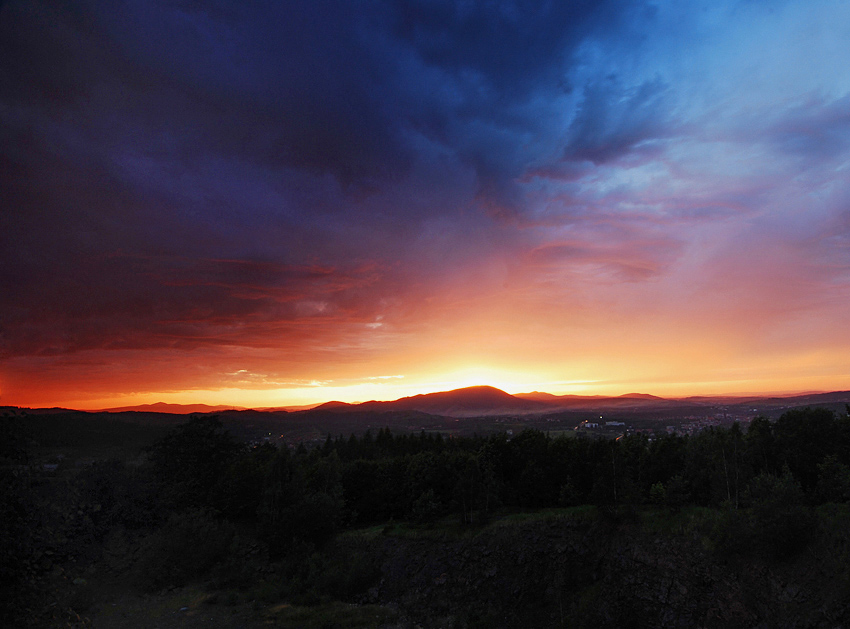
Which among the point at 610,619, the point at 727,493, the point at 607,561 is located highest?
the point at 727,493

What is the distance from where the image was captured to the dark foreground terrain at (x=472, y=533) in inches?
955

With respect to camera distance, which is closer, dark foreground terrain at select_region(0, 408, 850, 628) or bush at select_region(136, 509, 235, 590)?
dark foreground terrain at select_region(0, 408, 850, 628)

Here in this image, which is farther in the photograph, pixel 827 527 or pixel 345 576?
pixel 345 576

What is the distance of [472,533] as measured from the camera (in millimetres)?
36188

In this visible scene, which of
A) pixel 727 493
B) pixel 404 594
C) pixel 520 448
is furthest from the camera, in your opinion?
pixel 520 448

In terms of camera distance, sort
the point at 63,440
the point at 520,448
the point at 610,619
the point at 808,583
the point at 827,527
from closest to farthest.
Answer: the point at 63,440, the point at 808,583, the point at 827,527, the point at 610,619, the point at 520,448

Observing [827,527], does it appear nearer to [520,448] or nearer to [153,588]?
[520,448]

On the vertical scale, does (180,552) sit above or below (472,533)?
above

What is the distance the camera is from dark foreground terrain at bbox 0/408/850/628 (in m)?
24.2

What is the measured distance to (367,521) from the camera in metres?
43.1

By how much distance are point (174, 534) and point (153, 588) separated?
344cm

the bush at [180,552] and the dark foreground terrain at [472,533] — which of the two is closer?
the dark foreground terrain at [472,533]

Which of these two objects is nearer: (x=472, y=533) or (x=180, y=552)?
(x=180, y=552)

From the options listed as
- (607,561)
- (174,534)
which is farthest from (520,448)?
(174,534)
